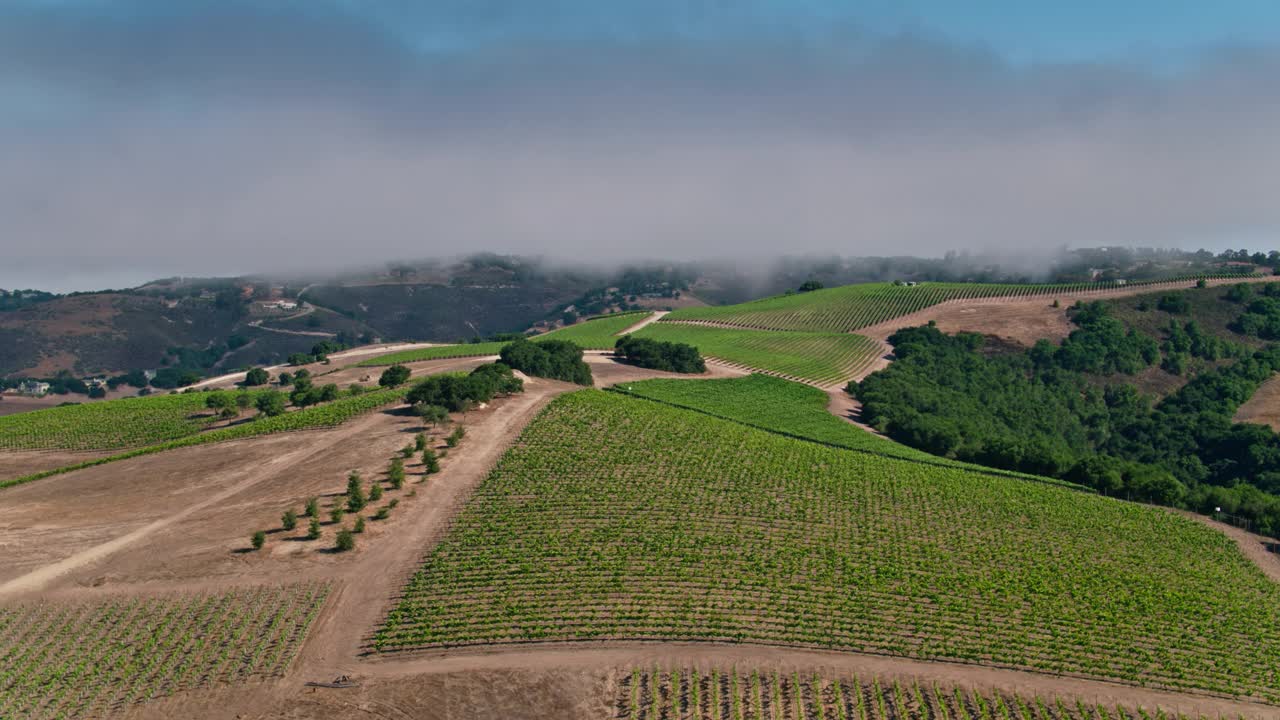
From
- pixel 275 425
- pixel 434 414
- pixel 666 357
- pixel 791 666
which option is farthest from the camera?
pixel 666 357

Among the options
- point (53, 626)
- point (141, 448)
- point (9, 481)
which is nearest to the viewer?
point (53, 626)

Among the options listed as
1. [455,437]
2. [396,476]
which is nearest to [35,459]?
[455,437]

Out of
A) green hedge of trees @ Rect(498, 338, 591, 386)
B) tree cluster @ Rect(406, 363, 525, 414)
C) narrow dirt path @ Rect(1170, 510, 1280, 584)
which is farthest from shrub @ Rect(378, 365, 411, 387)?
narrow dirt path @ Rect(1170, 510, 1280, 584)

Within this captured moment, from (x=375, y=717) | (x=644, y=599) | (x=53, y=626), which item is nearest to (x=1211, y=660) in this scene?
(x=644, y=599)

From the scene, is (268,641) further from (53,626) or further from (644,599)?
(644,599)

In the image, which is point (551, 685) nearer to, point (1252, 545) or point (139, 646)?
point (139, 646)

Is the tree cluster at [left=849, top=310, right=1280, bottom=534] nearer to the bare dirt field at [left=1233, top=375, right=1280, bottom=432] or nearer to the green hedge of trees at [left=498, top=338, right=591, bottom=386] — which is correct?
the bare dirt field at [left=1233, top=375, right=1280, bottom=432]
